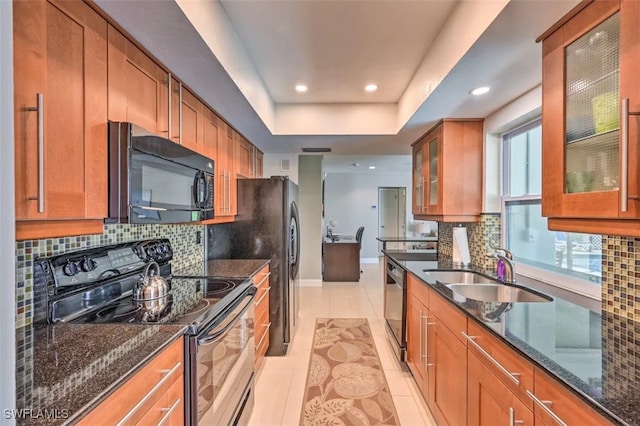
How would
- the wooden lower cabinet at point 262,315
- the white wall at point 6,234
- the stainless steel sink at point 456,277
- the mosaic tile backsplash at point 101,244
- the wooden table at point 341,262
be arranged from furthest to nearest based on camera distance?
the wooden table at point 341,262 < the wooden lower cabinet at point 262,315 < the stainless steel sink at point 456,277 < the mosaic tile backsplash at point 101,244 < the white wall at point 6,234

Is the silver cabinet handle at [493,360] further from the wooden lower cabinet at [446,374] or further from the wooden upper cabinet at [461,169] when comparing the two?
the wooden upper cabinet at [461,169]

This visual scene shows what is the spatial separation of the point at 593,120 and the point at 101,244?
235 cm

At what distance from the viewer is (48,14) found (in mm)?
1004

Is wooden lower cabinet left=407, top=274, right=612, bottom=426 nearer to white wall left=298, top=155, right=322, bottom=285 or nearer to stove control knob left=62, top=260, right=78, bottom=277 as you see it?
stove control knob left=62, top=260, right=78, bottom=277

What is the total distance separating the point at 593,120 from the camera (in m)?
1.18

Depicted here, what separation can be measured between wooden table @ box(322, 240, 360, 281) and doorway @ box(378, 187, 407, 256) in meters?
2.78

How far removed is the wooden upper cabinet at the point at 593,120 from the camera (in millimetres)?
990

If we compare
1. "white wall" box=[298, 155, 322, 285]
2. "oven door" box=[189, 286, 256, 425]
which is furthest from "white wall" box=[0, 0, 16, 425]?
"white wall" box=[298, 155, 322, 285]

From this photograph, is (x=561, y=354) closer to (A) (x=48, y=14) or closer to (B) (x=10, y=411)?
(B) (x=10, y=411)

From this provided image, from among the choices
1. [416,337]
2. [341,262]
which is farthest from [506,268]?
[341,262]

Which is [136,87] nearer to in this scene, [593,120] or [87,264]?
[87,264]

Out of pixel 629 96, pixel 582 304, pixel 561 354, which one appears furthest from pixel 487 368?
pixel 629 96

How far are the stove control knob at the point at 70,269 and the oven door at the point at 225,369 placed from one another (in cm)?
66

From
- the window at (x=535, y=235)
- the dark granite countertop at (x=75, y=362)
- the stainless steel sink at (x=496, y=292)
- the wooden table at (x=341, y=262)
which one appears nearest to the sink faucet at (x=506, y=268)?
the stainless steel sink at (x=496, y=292)
